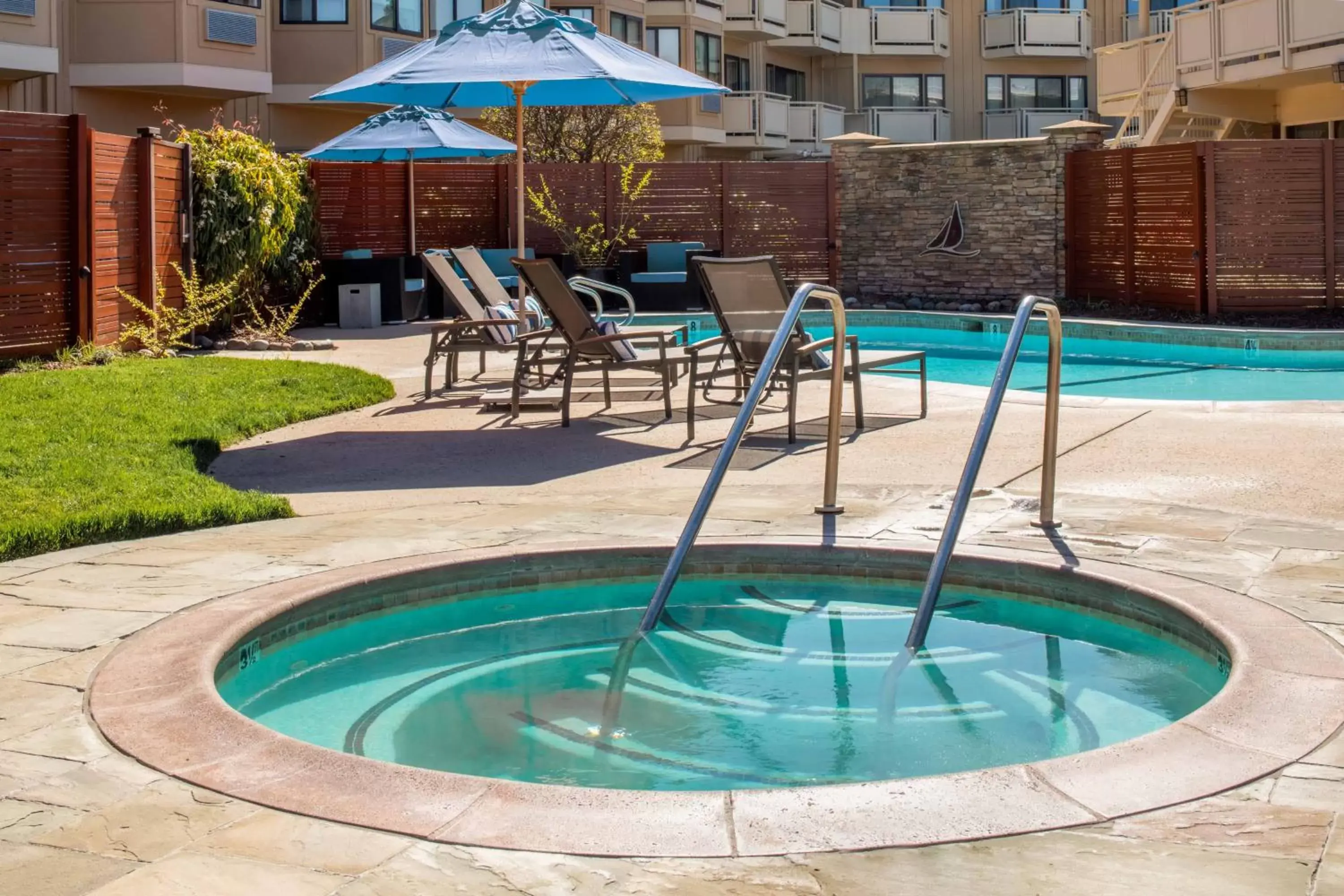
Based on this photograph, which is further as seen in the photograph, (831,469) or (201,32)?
(201,32)

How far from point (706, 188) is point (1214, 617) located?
64.1ft

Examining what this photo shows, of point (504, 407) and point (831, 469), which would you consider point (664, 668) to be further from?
point (504, 407)

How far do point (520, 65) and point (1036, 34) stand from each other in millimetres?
34899

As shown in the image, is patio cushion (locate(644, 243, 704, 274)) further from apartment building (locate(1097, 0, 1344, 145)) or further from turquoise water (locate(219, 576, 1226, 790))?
turquoise water (locate(219, 576, 1226, 790))

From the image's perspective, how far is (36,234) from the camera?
492 inches

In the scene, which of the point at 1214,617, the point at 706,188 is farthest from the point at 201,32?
the point at 1214,617

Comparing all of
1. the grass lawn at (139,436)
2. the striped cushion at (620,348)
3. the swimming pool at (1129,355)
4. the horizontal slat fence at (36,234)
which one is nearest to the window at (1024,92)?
the swimming pool at (1129,355)

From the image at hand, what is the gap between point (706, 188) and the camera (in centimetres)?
2367

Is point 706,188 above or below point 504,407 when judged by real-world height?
above

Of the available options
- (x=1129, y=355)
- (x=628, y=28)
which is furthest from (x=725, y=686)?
(x=628, y=28)

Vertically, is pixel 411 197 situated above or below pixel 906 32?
below

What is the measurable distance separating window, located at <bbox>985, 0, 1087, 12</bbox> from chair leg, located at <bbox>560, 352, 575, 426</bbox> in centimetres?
3581

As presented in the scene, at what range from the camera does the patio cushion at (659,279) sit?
21.9 meters

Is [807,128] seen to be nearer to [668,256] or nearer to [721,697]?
[668,256]
